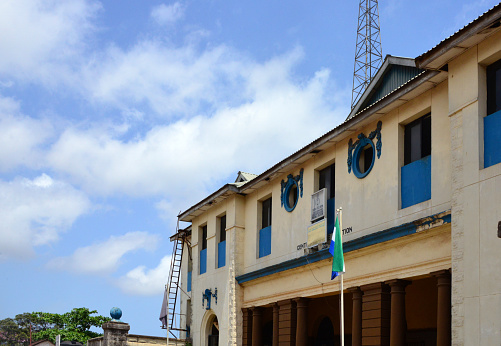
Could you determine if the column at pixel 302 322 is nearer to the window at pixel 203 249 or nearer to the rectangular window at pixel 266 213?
the rectangular window at pixel 266 213

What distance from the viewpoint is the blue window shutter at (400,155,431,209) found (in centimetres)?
1838

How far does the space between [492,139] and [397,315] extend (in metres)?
5.95

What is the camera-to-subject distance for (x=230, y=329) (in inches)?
1110

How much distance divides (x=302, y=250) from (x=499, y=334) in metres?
10.5

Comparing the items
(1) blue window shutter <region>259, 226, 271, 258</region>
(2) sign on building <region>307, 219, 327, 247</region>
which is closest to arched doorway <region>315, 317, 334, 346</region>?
(1) blue window shutter <region>259, 226, 271, 258</region>

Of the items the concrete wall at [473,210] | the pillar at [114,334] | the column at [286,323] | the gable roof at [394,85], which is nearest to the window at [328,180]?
the gable roof at [394,85]

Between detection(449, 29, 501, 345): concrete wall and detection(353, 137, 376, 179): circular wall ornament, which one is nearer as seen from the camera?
detection(449, 29, 501, 345): concrete wall

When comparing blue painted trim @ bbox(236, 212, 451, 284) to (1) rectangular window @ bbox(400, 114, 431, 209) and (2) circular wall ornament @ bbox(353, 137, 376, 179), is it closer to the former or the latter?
(1) rectangular window @ bbox(400, 114, 431, 209)

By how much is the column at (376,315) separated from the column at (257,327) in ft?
25.3

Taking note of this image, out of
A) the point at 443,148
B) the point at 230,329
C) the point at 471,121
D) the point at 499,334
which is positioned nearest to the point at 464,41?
the point at 471,121

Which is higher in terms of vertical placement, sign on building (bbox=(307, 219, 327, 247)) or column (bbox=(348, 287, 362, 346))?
sign on building (bbox=(307, 219, 327, 247))

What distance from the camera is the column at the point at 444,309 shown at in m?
16.7

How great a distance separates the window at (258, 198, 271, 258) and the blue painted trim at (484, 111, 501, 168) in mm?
12632

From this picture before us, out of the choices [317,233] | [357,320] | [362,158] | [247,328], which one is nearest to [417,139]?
[362,158]
